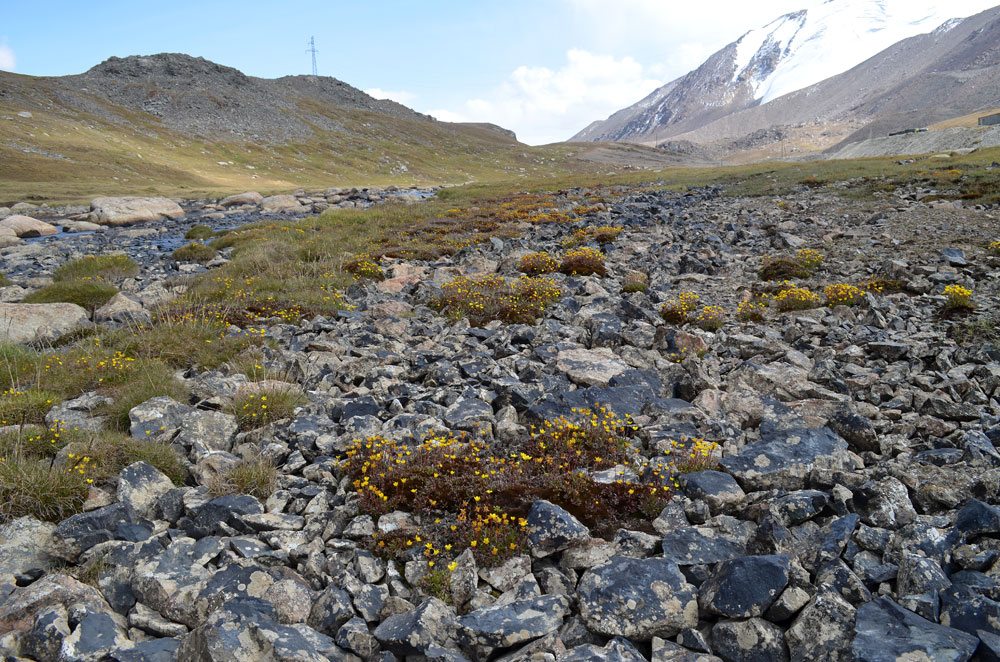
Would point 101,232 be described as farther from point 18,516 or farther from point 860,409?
point 860,409

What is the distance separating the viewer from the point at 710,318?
11.7 m

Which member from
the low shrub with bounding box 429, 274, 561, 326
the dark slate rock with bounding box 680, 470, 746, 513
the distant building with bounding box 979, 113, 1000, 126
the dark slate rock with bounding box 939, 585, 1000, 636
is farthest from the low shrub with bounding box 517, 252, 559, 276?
the distant building with bounding box 979, 113, 1000, 126

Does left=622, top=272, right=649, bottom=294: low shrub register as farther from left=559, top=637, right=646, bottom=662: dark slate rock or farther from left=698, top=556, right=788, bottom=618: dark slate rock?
left=559, top=637, right=646, bottom=662: dark slate rock

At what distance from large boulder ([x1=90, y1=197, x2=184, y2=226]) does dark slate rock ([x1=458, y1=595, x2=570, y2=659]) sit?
48089 millimetres

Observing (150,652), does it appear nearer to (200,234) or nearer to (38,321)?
(38,321)

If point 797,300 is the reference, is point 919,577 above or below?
below

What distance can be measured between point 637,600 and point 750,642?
2.51 ft

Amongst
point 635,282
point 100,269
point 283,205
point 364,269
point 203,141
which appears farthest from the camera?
point 203,141

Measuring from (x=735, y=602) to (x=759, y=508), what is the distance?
135 centimetres

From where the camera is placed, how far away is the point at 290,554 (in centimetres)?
484

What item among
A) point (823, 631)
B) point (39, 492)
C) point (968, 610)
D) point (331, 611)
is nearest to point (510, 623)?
point (331, 611)

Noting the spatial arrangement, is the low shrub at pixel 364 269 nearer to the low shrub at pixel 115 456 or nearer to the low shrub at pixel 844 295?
the low shrub at pixel 115 456

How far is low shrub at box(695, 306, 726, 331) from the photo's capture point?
11414 millimetres

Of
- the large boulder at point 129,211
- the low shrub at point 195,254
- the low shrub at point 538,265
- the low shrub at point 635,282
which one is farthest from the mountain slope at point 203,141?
the low shrub at point 635,282
